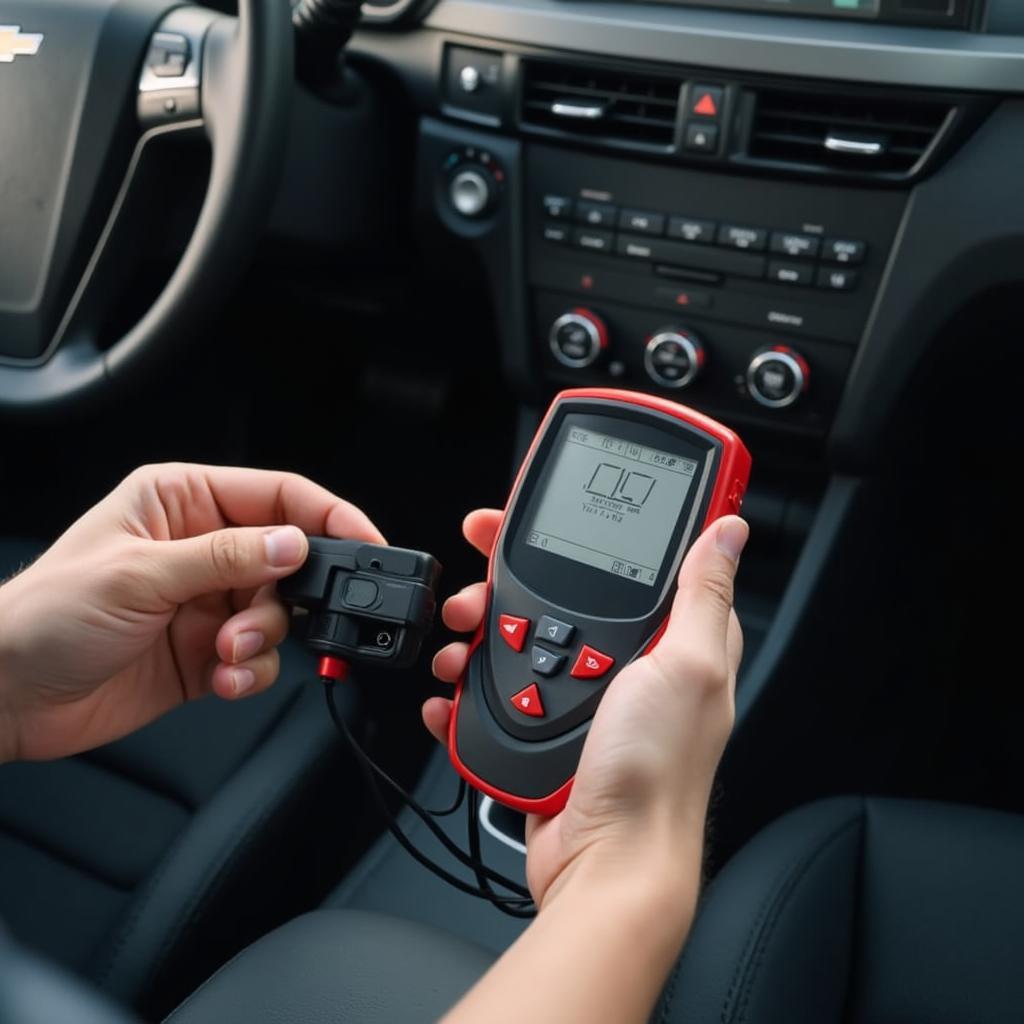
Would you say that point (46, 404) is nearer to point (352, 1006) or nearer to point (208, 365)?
point (208, 365)

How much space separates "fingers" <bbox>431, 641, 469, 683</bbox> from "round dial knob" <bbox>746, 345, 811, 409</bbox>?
0.50 metres

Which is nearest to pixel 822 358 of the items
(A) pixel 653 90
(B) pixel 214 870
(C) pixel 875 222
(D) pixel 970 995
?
(C) pixel 875 222

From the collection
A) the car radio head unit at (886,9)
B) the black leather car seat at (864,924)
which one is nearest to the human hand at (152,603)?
the black leather car seat at (864,924)

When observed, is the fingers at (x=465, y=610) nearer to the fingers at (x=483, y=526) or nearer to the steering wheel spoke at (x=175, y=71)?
the fingers at (x=483, y=526)

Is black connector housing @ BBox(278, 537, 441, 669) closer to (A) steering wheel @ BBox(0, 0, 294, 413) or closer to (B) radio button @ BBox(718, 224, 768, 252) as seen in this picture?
(A) steering wheel @ BBox(0, 0, 294, 413)

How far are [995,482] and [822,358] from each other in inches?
16.3

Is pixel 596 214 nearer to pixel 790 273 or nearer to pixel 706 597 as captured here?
pixel 790 273

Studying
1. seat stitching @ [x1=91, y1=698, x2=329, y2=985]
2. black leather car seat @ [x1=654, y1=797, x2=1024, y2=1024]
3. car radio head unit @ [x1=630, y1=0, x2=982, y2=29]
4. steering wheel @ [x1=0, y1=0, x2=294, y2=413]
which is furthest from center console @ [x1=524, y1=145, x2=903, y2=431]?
seat stitching @ [x1=91, y1=698, x2=329, y2=985]

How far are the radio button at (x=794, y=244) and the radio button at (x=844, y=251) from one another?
Result: 1 centimetres

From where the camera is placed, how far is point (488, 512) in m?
1.01

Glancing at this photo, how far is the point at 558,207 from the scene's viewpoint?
4.45 ft

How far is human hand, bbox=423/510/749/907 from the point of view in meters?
0.68

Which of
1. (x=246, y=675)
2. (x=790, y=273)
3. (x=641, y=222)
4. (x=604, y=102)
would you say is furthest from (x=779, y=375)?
(x=246, y=675)

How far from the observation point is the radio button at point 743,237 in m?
1.25
